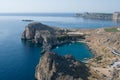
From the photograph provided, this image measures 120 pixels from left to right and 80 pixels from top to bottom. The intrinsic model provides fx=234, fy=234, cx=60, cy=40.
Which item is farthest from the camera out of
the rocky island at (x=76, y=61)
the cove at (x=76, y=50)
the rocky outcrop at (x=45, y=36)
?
the rocky outcrop at (x=45, y=36)

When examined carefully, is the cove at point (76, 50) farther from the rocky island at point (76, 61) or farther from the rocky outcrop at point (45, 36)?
the rocky outcrop at point (45, 36)

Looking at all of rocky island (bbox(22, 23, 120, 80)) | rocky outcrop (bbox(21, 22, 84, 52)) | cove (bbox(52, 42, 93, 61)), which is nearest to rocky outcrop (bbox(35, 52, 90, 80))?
rocky island (bbox(22, 23, 120, 80))

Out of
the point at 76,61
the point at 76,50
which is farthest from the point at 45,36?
the point at 76,61

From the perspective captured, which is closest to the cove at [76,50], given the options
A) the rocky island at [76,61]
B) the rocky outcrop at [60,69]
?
the rocky island at [76,61]

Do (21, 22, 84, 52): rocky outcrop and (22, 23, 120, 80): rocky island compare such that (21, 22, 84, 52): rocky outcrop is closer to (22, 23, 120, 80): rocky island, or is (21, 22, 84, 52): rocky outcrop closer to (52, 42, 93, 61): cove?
(22, 23, 120, 80): rocky island

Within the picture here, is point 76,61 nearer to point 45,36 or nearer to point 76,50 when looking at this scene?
point 76,50

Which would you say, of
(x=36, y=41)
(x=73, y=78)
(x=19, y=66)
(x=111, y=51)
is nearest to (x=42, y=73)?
(x=73, y=78)
